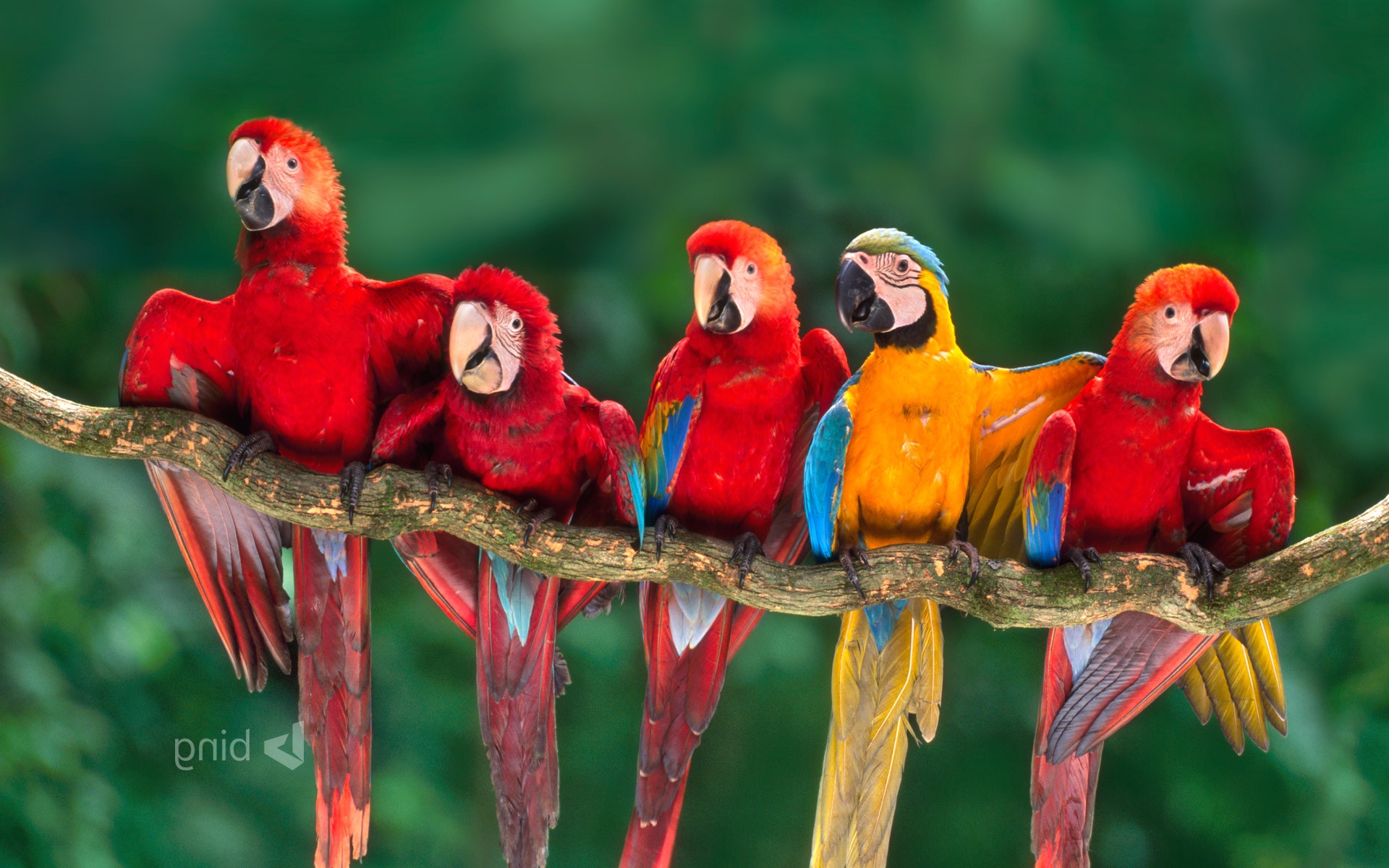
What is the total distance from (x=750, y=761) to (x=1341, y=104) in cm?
213

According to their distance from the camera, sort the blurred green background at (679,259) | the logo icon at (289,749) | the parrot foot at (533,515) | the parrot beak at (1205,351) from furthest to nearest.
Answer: the logo icon at (289,749), the blurred green background at (679,259), the parrot foot at (533,515), the parrot beak at (1205,351)

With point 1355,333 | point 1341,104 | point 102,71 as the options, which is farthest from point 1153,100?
point 102,71

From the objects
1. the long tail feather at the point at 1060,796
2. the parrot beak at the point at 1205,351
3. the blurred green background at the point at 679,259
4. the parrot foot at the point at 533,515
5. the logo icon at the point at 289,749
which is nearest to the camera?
the parrot beak at the point at 1205,351

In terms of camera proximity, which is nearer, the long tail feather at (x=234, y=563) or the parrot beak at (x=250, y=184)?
the parrot beak at (x=250, y=184)

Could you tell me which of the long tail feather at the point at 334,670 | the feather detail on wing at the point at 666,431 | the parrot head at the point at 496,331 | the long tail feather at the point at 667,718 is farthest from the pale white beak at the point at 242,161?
the long tail feather at the point at 667,718

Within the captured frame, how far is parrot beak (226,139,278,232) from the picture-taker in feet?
4.47

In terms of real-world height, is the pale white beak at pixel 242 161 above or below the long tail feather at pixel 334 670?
above

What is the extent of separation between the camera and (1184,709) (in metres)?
2.44

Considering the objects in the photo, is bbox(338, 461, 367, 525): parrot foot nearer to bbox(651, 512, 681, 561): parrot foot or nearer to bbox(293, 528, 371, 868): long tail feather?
bbox(293, 528, 371, 868): long tail feather

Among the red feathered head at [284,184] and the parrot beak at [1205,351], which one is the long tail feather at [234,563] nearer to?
the red feathered head at [284,184]

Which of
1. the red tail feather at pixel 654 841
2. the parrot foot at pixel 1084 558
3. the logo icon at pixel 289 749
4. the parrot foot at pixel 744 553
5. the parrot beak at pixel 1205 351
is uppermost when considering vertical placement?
the parrot beak at pixel 1205 351

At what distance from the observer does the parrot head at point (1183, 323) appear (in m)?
1.33

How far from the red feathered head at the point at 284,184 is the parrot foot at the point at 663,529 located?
0.64 m

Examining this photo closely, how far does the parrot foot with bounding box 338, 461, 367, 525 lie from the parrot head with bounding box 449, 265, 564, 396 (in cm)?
20
